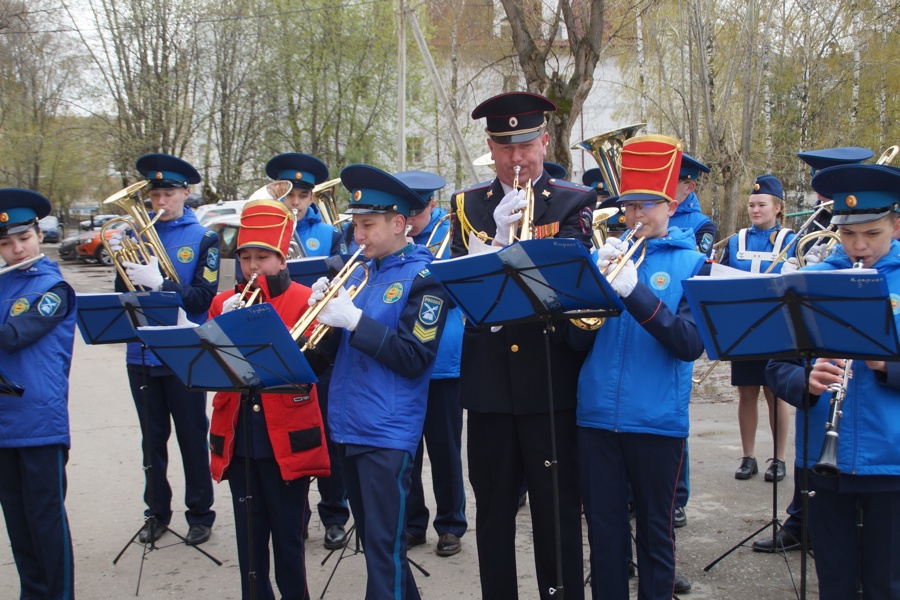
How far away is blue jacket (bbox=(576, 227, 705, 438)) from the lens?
3.44 meters

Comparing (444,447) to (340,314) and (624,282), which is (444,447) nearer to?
(340,314)

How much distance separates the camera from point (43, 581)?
14.1ft

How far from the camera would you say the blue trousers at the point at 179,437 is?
537 cm

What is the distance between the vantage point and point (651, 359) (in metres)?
3.57

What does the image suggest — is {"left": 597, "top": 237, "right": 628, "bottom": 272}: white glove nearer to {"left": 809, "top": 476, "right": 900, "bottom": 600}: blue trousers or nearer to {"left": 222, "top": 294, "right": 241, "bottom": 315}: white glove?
{"left": 809, "top": 476, "right": 900, "bottom": 600}: blue trousers

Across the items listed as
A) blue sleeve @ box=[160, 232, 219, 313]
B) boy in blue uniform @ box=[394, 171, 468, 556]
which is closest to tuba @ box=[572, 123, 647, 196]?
boy in blue uniform @ box=[394, 171, 468, 556]

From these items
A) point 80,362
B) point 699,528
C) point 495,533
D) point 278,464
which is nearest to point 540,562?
point 495,533

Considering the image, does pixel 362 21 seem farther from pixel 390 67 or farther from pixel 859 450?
pixel 859 450

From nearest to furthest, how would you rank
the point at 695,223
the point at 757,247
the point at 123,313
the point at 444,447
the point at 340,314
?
the point at 340,314 < the point at 123,313 < the point at 444,447 < the point at 695,223 < the point at 757,247

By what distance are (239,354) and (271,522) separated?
39.6 inches

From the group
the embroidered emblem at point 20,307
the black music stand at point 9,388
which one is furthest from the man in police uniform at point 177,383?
the black music stand at point 9,388

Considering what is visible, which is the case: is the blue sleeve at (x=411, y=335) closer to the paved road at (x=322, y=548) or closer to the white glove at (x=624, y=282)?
the white glove at (x=624, y=282)

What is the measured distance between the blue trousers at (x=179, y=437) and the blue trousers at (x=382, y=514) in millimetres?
2051

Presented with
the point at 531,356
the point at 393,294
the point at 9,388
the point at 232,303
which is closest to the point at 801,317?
the point at 531,356
